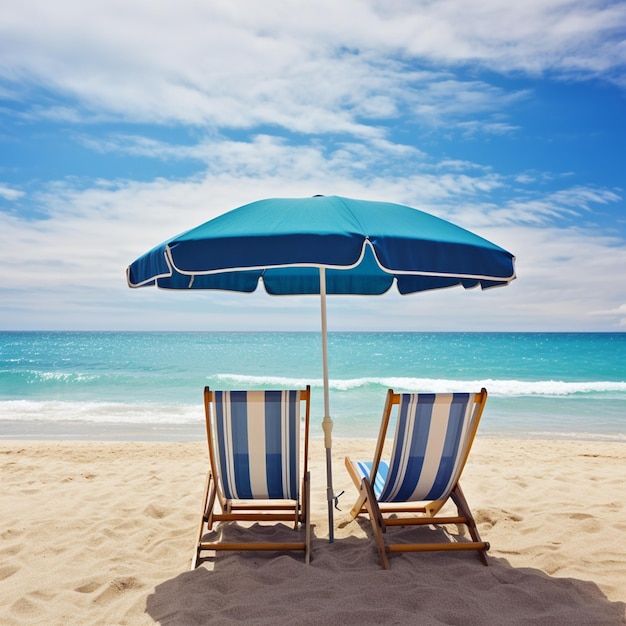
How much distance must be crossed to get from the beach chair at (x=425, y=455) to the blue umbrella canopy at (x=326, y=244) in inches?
30.8

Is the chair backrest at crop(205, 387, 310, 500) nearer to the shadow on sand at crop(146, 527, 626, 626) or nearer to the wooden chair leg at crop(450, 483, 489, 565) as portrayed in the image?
the shadow on sand at crop(146, 527, 626, 626)

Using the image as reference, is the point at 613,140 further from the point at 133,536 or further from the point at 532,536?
the point at 133,536

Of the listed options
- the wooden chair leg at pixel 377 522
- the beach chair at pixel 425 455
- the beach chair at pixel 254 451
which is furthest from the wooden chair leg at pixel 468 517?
the beach chair at pixel 254 451

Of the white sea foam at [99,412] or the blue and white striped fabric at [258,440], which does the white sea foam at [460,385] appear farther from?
the blue and white striped fabric at [258,440]

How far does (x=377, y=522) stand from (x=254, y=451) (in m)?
0.83

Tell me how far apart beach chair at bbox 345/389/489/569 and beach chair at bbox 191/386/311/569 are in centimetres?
44

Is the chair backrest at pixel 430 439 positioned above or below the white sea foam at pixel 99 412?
above

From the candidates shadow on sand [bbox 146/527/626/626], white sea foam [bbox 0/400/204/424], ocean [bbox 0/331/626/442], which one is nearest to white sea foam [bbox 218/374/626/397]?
ocean [bbox 0/331/626/442]

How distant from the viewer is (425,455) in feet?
10.9

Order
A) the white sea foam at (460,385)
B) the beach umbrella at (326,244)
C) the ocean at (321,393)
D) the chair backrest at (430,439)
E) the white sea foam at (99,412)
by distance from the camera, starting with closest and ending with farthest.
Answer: the beach umbrella at (326,244) → the chair backrest at (430,439) → the ocean at (321,393) → the white sea foam at (99,412) → the white sea foam at (460,385)

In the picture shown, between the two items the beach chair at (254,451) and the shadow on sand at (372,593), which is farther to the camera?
the beach chair at (254,451)

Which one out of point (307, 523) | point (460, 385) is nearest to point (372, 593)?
point (307, 523)

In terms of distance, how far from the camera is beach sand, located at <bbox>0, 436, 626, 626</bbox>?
2.69 meters

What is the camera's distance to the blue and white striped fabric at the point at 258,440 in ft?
10.9
